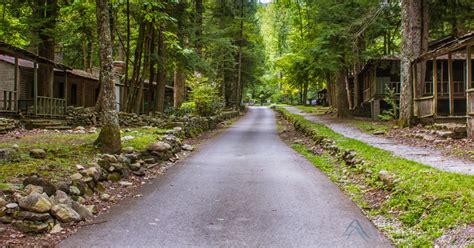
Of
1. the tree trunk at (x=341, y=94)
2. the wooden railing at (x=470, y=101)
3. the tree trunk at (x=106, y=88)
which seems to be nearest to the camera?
the tree trunk at (x=106, y=88)

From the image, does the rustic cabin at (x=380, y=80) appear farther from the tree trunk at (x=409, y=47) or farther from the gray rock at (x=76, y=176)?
the gray rock at (x=76, y=176)

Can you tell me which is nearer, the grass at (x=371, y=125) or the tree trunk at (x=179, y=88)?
the grass at (x=371, y=125)

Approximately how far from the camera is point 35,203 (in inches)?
210

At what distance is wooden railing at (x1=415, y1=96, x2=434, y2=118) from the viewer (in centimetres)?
1680

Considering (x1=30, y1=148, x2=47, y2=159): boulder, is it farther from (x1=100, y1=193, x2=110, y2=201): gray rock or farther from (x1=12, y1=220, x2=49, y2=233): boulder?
(x1=12, y1=220, x2=49, y2=233): boulder

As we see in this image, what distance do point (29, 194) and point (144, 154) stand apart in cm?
546

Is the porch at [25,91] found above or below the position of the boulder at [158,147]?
above

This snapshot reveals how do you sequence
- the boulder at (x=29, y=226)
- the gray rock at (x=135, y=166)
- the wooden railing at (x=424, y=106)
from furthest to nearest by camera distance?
the wooden railing at (x=424, y=106) → the gray rock at (x=135, y=166) → the boulder at (x=29, y=226)

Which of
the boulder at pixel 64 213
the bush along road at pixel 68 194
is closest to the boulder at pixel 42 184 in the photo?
the bush along road at pixel 68 194

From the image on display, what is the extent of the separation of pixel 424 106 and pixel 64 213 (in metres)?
15.7

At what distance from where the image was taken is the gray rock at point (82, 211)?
5875 millimetres

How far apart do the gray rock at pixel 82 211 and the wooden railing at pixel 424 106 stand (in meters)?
14.7

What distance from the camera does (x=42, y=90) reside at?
2203 cm

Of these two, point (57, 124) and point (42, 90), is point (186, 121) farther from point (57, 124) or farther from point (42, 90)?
point (42, 90)
